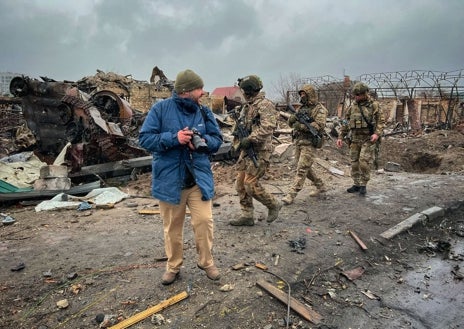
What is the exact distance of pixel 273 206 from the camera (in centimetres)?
464

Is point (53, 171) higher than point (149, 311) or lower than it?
higher

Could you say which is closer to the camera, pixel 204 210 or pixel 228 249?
pixel 204 210

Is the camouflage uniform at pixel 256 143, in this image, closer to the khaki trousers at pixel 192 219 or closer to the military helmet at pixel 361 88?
the khaki trousers at pixel 192 219

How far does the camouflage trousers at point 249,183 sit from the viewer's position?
4277 mm

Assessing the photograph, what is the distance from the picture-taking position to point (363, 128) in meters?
5.96

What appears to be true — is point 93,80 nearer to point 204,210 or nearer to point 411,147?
point 411,147

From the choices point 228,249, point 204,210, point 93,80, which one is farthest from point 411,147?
point 93,80

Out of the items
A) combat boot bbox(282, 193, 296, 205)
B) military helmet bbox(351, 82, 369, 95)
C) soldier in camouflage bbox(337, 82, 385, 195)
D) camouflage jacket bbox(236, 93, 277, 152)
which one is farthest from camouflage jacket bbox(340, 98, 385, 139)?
camouflage jacket bbox(236, 93, 277, 152)

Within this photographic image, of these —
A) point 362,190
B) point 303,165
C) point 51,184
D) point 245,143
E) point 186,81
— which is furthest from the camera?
point 51,184

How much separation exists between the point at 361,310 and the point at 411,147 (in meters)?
11.4

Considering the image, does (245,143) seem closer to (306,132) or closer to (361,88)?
(306,132)

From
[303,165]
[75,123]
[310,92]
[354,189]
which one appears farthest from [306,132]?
[75,123]

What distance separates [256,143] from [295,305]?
6.62 ft

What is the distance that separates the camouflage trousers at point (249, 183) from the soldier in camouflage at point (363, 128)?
2.37 m
